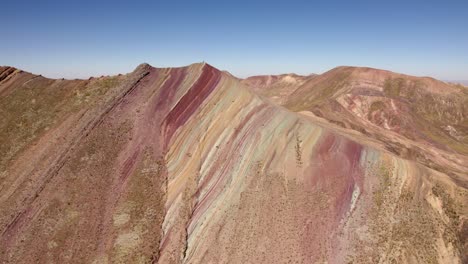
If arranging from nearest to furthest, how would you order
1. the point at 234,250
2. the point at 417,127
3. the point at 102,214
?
the point at 234,250 → the point at 102,214 → the point at 417,127

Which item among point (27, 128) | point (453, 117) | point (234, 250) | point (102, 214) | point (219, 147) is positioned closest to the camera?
point (234, 250)

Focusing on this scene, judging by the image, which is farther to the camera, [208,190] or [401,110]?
[401,110]

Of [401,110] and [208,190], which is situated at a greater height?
[401,110]

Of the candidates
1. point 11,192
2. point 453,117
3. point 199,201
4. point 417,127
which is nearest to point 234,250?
point 199,201

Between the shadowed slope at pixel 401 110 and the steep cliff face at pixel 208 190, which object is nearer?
the steep cliff face at pixel 208 190

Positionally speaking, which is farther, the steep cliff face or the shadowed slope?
the shadowed slope

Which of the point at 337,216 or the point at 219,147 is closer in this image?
the point at 337,216

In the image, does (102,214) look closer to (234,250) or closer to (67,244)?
(67,244)

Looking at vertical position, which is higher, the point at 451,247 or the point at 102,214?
the point at 102,214
